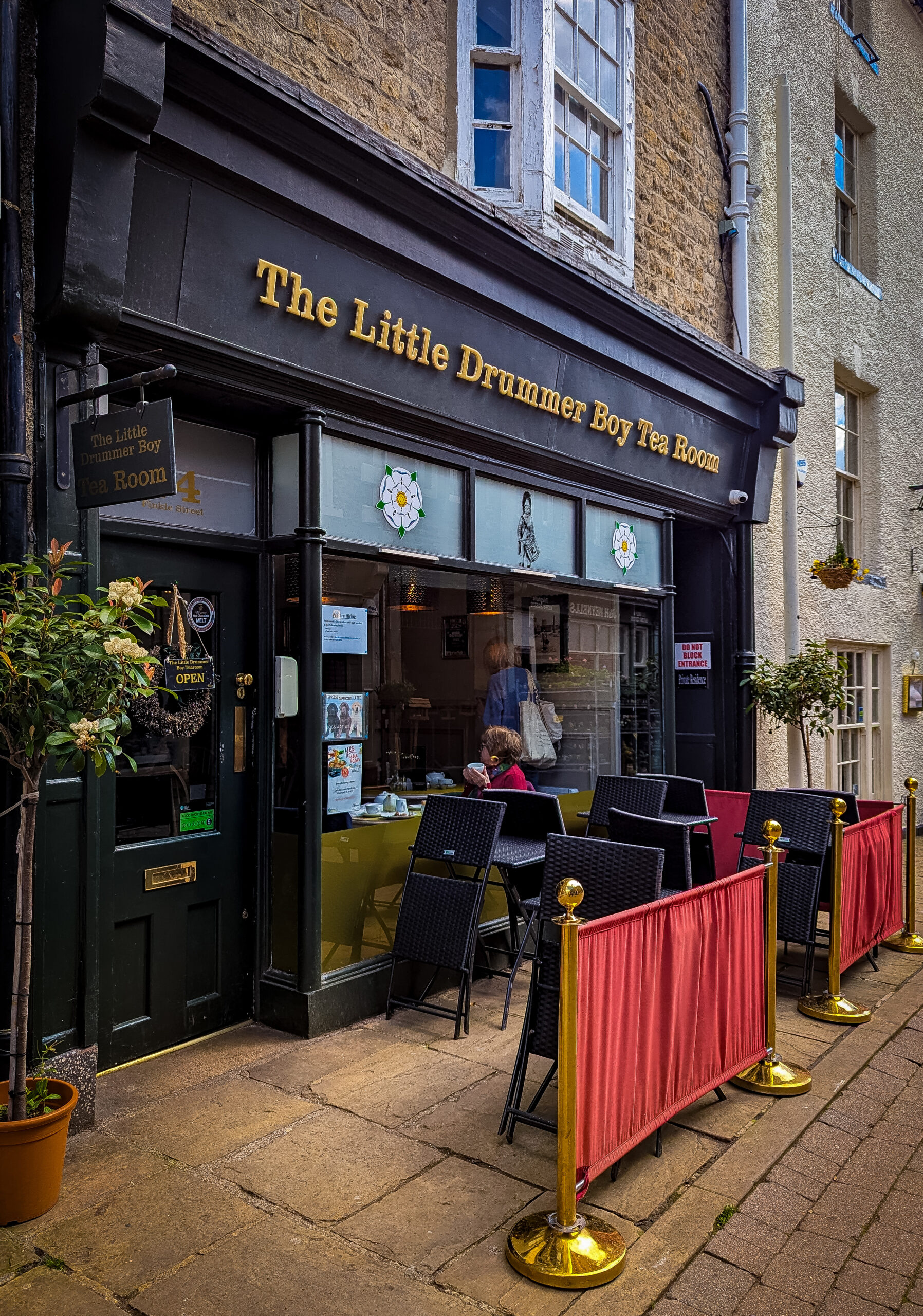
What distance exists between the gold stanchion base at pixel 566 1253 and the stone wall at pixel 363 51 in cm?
508

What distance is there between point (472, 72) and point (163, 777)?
16.6 ft

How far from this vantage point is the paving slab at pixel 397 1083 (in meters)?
4.05

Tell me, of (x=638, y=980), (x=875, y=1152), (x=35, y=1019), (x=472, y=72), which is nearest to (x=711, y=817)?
(x=875, y=1152)

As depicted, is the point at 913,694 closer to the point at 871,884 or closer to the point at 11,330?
the point at 871,884

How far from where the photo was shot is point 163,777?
4711mm

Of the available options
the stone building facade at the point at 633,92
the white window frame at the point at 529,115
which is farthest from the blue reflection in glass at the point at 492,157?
the stone building facade at the point at 633,92

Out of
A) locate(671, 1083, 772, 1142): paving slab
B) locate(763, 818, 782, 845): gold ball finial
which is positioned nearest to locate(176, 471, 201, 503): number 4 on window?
locate(763, 818, 782, 845): gold ball finial

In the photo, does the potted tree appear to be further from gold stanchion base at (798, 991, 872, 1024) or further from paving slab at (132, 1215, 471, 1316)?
gold stanchion base at (798, 991, 872, 1024)

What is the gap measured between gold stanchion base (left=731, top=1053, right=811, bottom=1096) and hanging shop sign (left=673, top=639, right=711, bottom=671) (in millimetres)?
4877

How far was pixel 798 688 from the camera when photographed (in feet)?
28.0

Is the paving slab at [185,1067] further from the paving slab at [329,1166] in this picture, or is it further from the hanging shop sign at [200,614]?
the hanging shop sign at [200,614]

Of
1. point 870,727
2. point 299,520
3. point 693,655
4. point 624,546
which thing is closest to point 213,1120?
point 299,520

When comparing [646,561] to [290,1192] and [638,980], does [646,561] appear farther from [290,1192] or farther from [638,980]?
[290,1192]

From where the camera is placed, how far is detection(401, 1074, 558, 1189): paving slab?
3576mm
